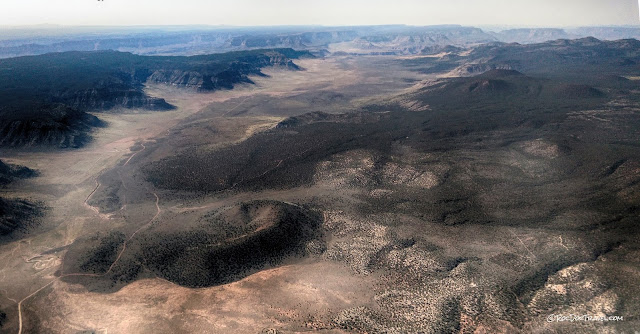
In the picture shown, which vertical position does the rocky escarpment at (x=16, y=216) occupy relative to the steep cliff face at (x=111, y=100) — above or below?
below

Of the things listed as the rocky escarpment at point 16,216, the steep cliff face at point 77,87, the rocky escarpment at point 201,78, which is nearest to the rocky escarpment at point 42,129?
the steep cliff face at point 77,87

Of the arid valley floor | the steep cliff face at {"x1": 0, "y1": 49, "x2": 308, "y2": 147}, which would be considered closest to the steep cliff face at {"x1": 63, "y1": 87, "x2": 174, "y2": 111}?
the steep cliff face at {"x1": 0, "y1": 49, "x2": 308, "y2": 147}

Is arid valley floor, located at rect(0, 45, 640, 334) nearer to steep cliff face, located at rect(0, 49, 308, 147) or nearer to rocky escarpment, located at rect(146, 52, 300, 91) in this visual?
steep cliff face, located at rect(0, 49, 308, 147)

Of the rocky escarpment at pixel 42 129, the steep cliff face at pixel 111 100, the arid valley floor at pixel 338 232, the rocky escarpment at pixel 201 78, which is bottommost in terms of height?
the arid valley floor at pixel 338 232

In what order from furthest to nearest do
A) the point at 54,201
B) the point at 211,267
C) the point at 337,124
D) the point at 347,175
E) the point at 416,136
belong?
the point at 337,124, the point at 416,136, the point at 347,175, the point at 54,201, the point at 211,267

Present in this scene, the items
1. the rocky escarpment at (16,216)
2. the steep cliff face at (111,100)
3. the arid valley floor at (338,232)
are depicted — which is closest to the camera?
the arid valley floor at (338,232)

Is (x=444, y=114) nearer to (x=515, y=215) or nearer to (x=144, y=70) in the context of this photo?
(x=515, y=215)

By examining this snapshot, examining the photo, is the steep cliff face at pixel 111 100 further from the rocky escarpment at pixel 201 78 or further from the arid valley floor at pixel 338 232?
the arid valley floor at pixel 338 232

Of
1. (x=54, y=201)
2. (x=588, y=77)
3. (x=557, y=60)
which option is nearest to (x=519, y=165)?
(x=54, y=201)

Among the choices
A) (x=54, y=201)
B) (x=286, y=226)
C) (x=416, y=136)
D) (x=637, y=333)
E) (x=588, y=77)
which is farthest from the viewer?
(x=588, y=77)
